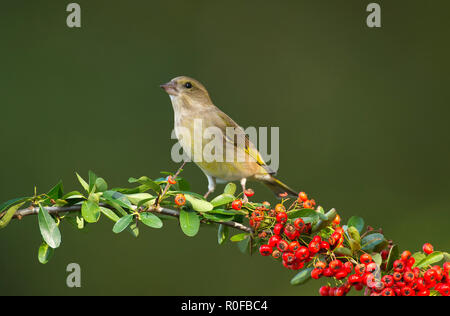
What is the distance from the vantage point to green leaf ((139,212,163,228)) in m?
1.21

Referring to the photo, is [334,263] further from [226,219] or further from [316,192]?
[316,192]

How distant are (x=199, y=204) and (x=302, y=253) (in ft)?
0.89

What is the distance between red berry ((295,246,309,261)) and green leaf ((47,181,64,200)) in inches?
22.8

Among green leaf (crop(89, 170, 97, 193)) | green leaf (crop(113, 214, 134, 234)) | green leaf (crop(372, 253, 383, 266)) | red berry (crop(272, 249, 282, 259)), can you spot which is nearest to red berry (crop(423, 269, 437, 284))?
green leaf (crop(372, 253, 383, 266))

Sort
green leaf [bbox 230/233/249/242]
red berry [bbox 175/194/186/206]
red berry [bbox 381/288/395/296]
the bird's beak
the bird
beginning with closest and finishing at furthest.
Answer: red berry [bbox 381/288/395/296], red berry [bbox 175/194/186/206], green leaf [bbox 230/233/249/242], the bird, the bird's beak

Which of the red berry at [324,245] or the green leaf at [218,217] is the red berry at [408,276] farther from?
the green leaf at [218,217]

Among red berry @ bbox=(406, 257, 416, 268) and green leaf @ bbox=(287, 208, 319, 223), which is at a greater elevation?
green leaf @ bbox=(287, 208, 319, 223)

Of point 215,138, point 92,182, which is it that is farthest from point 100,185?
point 215,138

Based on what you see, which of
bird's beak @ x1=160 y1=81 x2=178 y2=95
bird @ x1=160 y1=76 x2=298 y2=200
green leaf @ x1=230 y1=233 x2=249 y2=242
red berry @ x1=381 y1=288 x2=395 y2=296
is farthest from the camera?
bird's beak @ x1=160 y1=81 x2=178 y2=95

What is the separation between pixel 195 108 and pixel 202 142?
0.22 metres

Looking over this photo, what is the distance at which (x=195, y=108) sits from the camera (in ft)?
7.88

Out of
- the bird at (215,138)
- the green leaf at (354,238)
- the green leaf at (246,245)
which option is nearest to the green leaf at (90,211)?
the green leaf at (246,245)

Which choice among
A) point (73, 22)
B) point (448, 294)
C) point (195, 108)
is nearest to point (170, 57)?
point (73, 22)

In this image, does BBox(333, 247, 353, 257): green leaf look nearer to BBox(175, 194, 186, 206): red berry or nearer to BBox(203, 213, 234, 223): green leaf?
BBox(203, 213, 234, 223): green leaf
